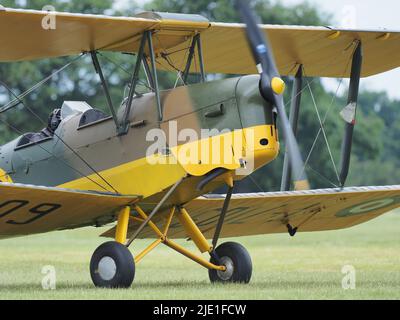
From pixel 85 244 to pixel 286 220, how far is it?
12.9 meters

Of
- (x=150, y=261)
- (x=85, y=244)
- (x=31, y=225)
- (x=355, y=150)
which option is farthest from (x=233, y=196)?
(x=355, y=150)

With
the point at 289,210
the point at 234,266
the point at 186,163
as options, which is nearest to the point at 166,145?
the point at 186,163

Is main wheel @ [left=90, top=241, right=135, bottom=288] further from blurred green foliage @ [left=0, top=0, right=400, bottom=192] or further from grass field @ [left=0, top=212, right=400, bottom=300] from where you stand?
blurred green foliage @ [left=0, top=0, right=400, bottom=192]

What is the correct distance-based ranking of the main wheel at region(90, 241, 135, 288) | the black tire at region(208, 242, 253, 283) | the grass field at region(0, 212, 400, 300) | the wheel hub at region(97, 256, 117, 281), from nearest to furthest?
the grass field at region(0, 212, 400, 300) < the main wheel at region(90, 241, 135, 288) < the wheel hub at region(97, 256, 117, 281) < the black tire at region(208, 242, 253, 283)

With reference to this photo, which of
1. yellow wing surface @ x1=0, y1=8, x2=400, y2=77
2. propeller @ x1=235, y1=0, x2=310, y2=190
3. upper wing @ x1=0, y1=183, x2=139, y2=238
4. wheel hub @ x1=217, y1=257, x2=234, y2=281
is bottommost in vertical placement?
wheel hub @ x1=217, y1=257, x2=234, y2=281

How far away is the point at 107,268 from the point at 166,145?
145 cm

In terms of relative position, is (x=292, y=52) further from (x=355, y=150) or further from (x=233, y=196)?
(x=355, y=150)

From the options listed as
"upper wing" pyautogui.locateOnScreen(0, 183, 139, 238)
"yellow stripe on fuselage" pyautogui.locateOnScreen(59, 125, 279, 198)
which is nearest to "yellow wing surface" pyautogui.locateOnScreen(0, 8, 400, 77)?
"yellow stripe on fuselage" pyautogui.locateOnScreen(59, 125, 279, 198)

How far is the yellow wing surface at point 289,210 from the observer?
500 inches

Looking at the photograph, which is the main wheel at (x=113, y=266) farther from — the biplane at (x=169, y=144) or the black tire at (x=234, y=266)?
the black tire at (x=234, y=266)

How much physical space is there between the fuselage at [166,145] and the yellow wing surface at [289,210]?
3.32ft

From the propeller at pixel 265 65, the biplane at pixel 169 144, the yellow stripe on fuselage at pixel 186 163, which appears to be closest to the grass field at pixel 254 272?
the biplane at pixel 169 144

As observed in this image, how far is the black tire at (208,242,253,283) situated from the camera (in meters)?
12.2

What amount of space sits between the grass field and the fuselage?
1238mm
